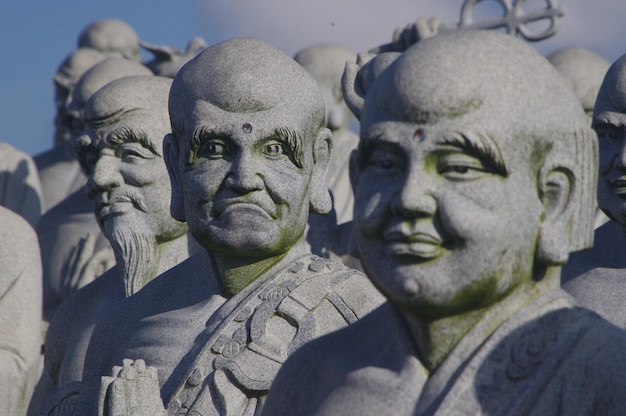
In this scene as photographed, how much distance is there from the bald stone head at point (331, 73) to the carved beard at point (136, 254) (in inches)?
210

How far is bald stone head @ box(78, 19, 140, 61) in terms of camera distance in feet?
72.6

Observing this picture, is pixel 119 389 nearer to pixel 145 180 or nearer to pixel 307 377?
pixel 307 377

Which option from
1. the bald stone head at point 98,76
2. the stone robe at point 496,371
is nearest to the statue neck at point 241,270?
the stone robe at point 496,371

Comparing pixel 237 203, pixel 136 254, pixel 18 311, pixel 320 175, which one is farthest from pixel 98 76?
pixel 237 203

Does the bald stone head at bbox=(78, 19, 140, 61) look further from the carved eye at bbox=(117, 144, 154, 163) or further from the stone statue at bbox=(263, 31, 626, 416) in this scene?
the stone statue at bbox=(263, 31, 626, 416)

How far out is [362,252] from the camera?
285 inches

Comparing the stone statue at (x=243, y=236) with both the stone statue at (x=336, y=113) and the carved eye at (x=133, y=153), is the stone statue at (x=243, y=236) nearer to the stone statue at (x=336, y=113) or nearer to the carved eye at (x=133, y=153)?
the carved eye at (x=133, y=153)

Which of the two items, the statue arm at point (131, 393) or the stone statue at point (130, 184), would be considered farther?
the stone statue at point (130, 184)

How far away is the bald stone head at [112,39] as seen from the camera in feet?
72.6

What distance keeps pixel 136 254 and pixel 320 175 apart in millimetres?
2268

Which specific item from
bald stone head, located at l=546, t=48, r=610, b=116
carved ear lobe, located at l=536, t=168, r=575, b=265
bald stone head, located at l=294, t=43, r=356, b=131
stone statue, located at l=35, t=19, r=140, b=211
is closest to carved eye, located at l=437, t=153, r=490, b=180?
carved ear lobe, located at l=536, t=168, r=575, b=265

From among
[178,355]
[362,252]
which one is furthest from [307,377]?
[178,355]

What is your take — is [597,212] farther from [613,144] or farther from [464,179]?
[464,179]

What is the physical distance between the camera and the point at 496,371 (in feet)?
23.0
